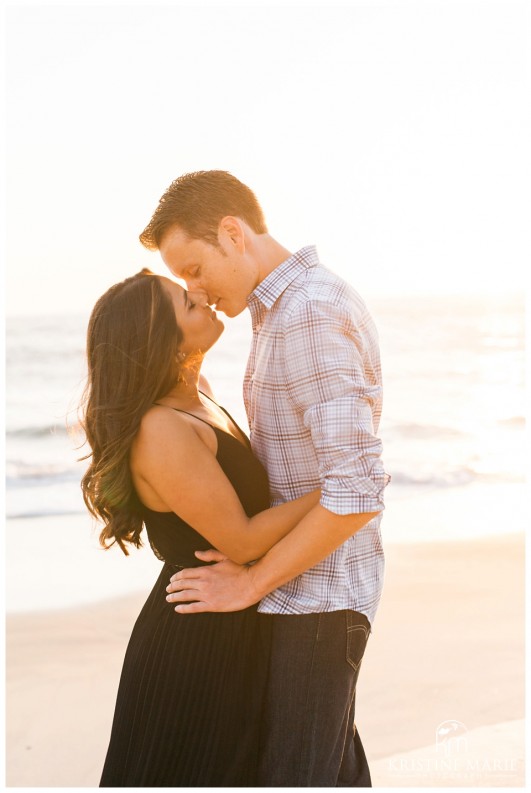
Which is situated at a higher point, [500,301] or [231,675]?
[231,675]

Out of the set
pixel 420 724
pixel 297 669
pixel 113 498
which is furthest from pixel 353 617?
pixel 420 724

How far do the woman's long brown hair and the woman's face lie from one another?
0.11 feet

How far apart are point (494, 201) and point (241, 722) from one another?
1886cm

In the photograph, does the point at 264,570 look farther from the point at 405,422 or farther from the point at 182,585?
the point at 405,422

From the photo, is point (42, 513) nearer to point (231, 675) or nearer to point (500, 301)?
point (231, 675)

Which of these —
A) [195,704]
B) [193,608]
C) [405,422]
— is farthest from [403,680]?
[405,422]

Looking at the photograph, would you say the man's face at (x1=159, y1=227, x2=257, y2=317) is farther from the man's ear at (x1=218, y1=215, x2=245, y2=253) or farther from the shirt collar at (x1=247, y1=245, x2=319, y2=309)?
the shirt collar at (x1=247, y1=245, x2=319, y2=309)

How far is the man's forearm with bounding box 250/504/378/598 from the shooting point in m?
2.32

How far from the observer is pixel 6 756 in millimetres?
4715

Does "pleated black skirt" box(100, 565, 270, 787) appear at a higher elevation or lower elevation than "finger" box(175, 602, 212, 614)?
lower

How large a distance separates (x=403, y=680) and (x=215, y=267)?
12.4 ft

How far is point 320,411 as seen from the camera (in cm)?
229

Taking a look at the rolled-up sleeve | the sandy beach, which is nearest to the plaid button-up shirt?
the rolled-up sleeve

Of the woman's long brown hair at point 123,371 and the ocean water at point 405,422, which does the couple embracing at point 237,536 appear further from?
the ocean water at point 405,422
